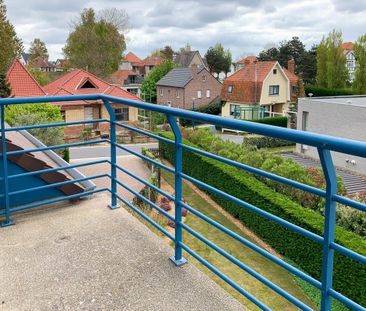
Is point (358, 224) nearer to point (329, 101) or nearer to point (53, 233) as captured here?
point (53, 233)

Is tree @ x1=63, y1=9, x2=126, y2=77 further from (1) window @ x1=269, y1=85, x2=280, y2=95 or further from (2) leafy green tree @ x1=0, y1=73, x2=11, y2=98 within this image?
(2) leafy green tree @ x1=0, y1=73, x2=11, y2=98

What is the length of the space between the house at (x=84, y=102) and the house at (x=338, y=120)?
12011 millimetres

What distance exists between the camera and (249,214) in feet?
41.7

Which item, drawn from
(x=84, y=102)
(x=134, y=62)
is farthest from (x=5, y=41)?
(x=134, y=62)

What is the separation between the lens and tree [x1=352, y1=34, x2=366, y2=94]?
126ft

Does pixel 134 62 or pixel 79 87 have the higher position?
pixel 134 62

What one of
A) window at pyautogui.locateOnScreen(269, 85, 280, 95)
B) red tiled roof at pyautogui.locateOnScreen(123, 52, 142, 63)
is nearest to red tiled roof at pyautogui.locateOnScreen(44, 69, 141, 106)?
window at pyautogui.locateOnScreen(269, 85, 280, 95)

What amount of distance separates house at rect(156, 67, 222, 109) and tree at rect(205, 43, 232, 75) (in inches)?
820

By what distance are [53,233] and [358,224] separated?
30.5 ft

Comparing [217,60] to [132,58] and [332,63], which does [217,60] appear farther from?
[332,63]

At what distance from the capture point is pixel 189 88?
141ft

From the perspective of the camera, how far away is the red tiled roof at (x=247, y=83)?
38700 mm

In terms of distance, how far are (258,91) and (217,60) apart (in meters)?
28.4

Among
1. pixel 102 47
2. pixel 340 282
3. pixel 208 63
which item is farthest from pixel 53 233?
pixel 208 63
